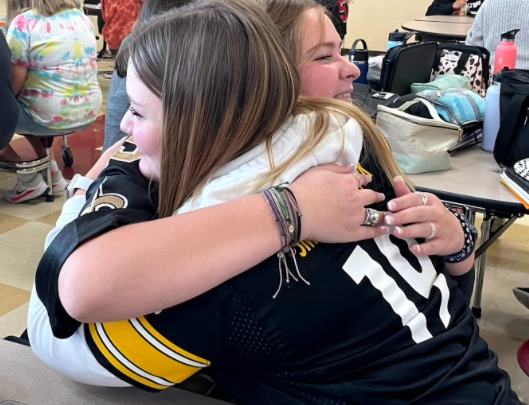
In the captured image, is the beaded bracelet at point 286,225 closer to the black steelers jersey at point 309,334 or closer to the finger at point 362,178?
the black steelers jersey at point 309,334

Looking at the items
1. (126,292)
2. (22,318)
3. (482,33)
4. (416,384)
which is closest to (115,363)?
(126,292)

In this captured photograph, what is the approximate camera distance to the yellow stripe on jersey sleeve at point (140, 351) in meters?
0.82

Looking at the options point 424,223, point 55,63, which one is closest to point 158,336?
point 424,223

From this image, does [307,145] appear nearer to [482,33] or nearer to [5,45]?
[5,45]

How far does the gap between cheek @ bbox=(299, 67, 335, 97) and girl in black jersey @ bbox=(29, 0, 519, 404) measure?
1.37 ft

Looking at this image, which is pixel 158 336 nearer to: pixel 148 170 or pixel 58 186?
pixel 148 170

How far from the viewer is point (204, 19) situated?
89cm

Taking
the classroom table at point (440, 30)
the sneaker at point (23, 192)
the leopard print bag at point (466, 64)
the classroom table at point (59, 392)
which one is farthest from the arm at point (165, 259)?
the classroom table at point (440, 30)

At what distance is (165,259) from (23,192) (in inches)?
120

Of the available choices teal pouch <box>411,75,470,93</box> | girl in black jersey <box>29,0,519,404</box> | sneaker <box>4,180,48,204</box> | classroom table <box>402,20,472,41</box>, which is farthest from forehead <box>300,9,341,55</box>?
classroom table <box>402,20,472,41</box>

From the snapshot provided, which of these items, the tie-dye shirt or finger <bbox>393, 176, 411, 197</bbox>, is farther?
the tie-dye shirt

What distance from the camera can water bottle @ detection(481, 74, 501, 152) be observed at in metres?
2.05

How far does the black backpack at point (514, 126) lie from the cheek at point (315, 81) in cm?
74

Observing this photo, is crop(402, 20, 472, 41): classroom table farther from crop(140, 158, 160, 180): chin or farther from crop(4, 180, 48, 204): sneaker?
crop(140, 158, 160, 180): chin
